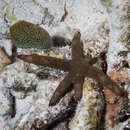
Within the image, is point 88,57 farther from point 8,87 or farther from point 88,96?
point 8,87

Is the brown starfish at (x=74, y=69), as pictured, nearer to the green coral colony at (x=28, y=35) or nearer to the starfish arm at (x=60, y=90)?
the starfish arm at (x=60, y=90)

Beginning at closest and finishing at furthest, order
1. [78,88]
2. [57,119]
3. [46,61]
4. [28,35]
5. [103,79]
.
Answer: [103,79]
[78,88]
[46,61]
[57,119]
[28,35]

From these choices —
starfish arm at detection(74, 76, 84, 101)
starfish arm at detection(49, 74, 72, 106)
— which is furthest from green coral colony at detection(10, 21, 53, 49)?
starfish arm at detection(74, 76, 84, 101)

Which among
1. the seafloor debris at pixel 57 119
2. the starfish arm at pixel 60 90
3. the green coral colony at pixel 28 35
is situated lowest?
the seafloor debris at pixel 57 119

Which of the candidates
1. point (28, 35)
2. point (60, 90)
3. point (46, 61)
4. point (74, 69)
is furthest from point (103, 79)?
point (28, 35)

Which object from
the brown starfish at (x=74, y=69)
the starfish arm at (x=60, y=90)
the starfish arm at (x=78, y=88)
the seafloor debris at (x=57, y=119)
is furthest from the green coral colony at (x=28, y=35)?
the seafloor debris at (x=57, y=119)

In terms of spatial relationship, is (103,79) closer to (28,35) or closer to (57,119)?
(57,119)

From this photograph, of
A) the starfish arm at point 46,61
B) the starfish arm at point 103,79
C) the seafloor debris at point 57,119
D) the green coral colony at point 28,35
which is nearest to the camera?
the starfish arm at point 103,79
